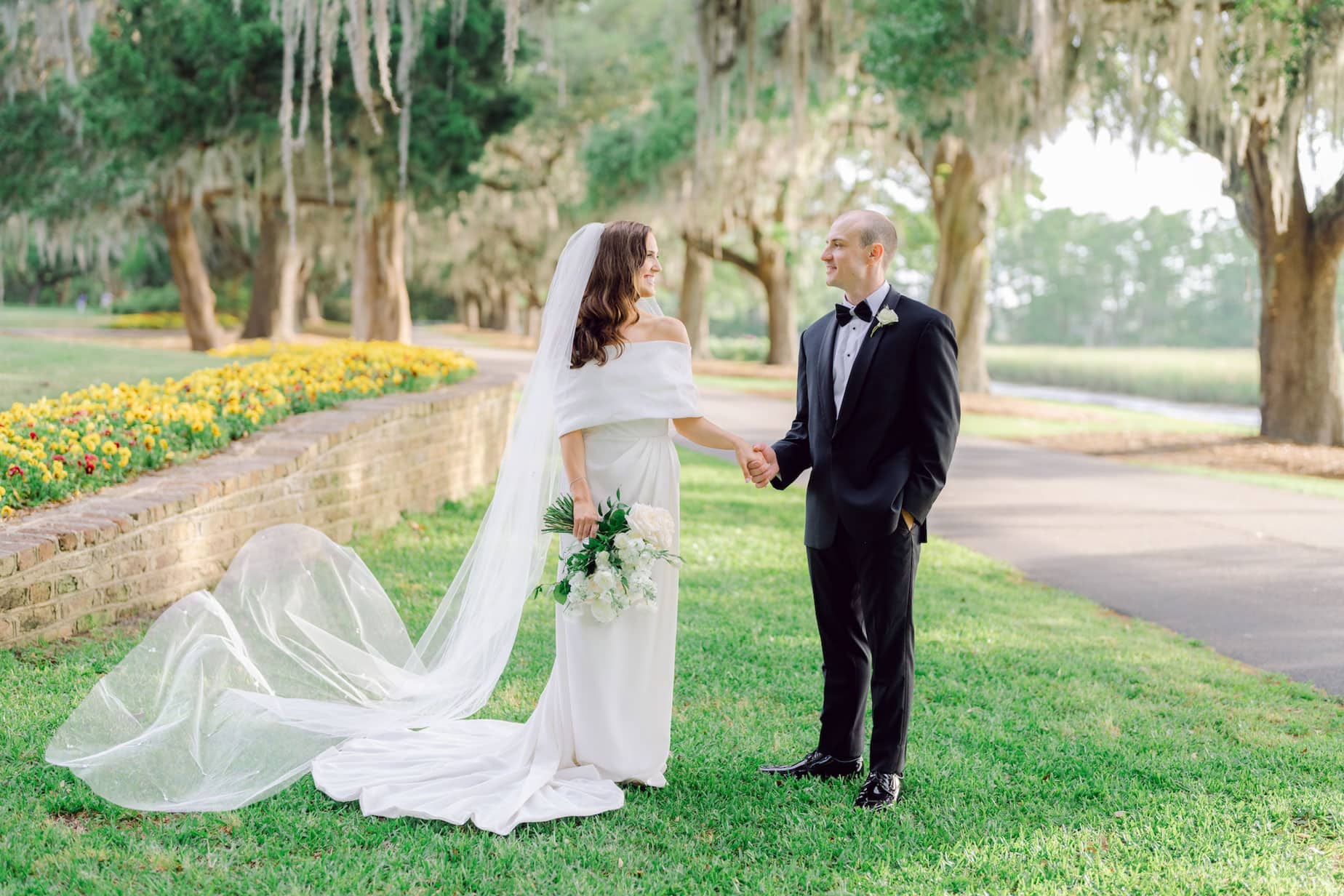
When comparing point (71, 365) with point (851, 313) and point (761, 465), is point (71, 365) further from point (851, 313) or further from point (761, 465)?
point (851, 313)

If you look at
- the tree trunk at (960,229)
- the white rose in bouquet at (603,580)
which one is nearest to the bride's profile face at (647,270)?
the white rose in bouquet at (603,580)

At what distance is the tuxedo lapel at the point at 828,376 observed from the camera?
13.2 ft

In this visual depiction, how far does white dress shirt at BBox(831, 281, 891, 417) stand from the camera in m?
3.93

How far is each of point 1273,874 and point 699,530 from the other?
6.02 meters

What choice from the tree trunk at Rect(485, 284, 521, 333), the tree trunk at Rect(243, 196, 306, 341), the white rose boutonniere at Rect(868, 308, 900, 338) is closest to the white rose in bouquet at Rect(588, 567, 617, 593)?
the white rose boutonniere at Rect(868, 308, 900, 338)

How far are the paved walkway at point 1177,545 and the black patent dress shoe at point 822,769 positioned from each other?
2.70m

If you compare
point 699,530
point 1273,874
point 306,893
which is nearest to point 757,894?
point 306,893

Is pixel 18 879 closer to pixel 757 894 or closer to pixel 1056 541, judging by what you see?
pixel 757 894

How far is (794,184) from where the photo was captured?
27891mm

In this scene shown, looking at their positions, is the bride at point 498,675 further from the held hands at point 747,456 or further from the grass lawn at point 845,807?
the grass lawn at point 845,807

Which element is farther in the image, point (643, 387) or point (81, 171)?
point (81, 171)

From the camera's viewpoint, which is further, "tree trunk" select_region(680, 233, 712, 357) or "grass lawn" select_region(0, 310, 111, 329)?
"tree trunk" select_region(680, 233, 712, 357)

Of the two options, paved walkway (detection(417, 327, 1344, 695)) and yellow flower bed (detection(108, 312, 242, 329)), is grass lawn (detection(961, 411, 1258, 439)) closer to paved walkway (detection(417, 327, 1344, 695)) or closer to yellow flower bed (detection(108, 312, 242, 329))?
paved walkway (detection(417, 327, 1344, 695))

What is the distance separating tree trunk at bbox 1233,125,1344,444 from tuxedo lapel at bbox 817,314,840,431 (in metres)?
13.0
